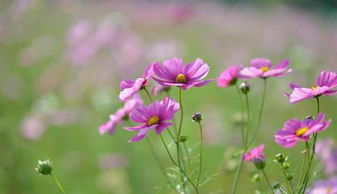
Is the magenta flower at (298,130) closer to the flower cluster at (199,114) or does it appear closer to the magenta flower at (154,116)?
the flower cluster at (199,114)

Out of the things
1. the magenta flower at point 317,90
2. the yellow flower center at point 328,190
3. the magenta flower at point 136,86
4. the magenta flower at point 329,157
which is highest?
the magenta flower at point 136,86

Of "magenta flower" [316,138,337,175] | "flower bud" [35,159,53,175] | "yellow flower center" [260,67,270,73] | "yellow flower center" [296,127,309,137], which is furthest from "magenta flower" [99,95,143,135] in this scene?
"magenta flower" [316,138,337,175]

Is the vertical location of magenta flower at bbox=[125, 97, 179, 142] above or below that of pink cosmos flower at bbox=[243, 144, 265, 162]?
above

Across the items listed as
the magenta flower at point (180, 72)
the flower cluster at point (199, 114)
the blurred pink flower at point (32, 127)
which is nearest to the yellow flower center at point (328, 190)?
the flower cluster at point (199, 114)

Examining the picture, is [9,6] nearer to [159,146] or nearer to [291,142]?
[159,146]

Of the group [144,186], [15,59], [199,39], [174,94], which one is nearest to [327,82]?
[144,186]

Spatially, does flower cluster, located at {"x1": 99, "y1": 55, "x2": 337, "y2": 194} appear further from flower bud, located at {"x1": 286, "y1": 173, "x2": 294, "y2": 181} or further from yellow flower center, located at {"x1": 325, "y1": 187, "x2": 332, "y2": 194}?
yellow flower center, located at {"x1": 325, "y1": 187, "x2": 332, "y2": 194}
